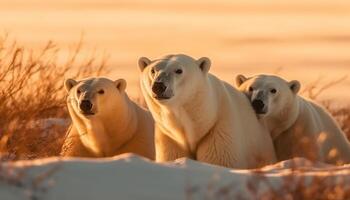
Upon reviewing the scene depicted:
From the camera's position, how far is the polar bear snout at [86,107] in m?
9.32

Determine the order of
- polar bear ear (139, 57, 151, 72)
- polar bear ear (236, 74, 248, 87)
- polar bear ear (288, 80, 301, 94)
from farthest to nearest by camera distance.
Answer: polar bear ear (236, 74, 248, 87), polar bear ear (288, 80, 301, 94), polar bear ear (139, 57, 151, 72)

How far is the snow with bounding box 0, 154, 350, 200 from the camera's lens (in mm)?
4555

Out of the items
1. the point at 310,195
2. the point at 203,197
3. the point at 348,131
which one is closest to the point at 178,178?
the point at 203,197

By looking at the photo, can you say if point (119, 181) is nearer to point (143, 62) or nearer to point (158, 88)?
point (158, 88)

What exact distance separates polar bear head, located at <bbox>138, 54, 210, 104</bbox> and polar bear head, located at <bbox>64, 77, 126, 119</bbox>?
0.77 metres

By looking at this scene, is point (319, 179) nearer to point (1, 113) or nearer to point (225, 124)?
point (225, 124)

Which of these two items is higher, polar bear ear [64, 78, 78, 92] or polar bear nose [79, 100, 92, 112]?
polar bear ear [64, 78, 78, 92]

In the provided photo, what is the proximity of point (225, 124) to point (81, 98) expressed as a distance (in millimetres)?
1354

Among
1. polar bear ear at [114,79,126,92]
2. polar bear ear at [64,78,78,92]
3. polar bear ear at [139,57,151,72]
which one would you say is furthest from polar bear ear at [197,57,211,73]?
polar bear ear at [64,78,78,92]

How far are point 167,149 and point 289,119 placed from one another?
4.83ft

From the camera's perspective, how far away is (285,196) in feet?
16.0

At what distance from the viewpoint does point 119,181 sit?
476 centimetres

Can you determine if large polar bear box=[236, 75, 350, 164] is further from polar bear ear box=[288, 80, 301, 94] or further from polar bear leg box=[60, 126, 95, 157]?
polar bear leg box=[60, 126, 95, 157]

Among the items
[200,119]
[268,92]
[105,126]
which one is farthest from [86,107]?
[268,92]
